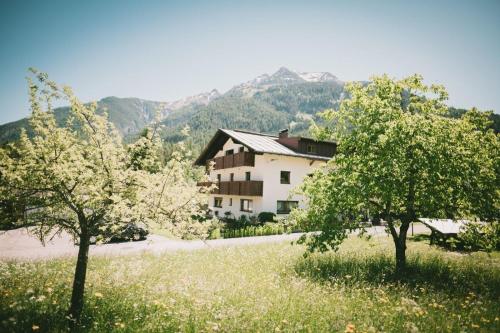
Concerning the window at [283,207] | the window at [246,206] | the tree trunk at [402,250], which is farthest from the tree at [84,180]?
the window at [246,206]

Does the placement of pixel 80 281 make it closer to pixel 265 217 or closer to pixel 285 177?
pixel 265 217

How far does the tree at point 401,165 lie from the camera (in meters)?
9.28

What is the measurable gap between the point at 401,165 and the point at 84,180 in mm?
8869

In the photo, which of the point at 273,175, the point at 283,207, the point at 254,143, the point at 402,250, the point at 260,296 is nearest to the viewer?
the point at 260,296

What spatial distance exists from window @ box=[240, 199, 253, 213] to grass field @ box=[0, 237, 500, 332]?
18.6 meters

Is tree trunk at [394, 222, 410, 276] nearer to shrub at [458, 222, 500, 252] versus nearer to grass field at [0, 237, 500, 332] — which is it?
grass field at [0, 237, 500, 332]

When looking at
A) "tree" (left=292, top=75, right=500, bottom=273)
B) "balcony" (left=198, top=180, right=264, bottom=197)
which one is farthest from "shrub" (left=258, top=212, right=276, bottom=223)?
"tree" (left=292, top=75, right=500, bottom=273)

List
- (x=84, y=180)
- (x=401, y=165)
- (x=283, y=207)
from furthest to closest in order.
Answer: (x=283, y=207) < (x=401, y=165) < (x=84, y=180)

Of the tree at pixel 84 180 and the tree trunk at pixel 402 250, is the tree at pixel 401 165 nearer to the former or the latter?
the tree trunk at pixel 402 250

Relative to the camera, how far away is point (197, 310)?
22.0 ft

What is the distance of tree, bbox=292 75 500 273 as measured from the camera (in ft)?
30.5

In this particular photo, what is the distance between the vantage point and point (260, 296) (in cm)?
776

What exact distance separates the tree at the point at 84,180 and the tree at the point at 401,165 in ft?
17.6

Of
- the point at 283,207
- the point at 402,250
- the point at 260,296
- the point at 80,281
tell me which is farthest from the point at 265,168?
the point at 80,281
